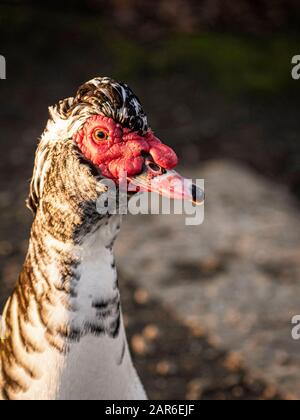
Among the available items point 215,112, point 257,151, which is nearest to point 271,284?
point 257,151

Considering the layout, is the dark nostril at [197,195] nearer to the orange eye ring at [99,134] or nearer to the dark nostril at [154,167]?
the dark nostril at [154,167]

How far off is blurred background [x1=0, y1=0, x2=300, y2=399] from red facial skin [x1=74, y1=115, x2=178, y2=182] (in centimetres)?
276

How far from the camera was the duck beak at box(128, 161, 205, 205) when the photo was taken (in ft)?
8.21

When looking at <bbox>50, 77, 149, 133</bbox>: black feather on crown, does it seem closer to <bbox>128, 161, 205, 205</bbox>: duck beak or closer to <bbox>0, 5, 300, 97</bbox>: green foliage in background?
<bbox>128, 161, 205, 205</bbox>: duck beak

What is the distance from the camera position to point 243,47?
956 centimetres

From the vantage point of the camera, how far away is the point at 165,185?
8.33 ft

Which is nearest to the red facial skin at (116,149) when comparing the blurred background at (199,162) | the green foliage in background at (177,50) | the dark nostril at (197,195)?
the dark nostril at (197,195)

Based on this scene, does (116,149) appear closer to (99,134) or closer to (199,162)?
(99,134)

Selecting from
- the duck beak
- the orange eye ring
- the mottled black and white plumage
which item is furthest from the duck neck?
the orange eye ring

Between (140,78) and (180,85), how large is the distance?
1.60 feet

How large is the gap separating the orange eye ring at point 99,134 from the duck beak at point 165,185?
0.17m

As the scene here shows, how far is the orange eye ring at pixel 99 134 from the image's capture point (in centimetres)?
255

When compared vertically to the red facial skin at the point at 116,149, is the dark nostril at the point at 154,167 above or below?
below

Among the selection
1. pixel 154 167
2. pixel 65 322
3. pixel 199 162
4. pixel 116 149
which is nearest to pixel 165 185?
pixel 154 167
